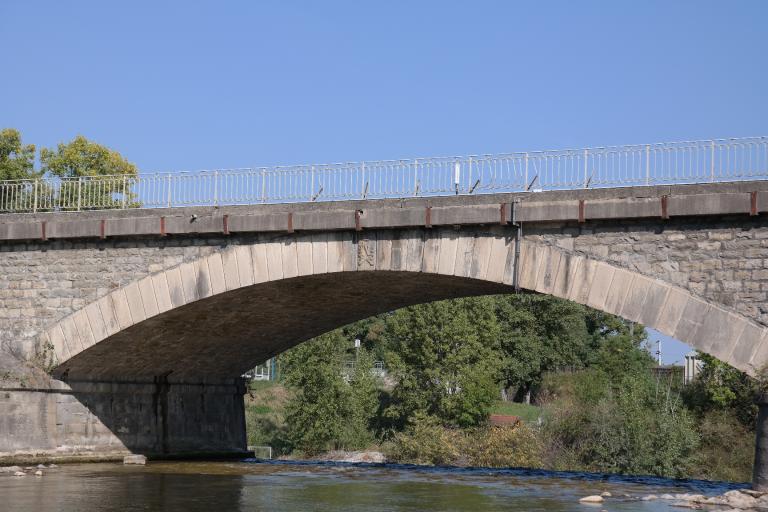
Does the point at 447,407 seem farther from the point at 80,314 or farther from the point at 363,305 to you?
the point at 80,314

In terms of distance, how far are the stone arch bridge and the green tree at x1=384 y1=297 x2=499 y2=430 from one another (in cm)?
1635

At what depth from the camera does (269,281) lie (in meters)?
21.7

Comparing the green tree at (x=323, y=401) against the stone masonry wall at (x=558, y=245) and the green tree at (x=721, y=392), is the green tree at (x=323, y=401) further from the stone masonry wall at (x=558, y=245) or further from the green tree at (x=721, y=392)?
the stone masonry wall at (x=558, y=245)

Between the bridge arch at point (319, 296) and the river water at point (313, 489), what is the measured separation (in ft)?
8.47

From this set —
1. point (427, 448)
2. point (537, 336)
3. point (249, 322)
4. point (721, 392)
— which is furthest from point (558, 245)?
point (537, 336)

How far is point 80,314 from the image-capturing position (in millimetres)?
23438

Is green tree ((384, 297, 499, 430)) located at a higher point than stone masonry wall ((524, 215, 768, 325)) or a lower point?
lower

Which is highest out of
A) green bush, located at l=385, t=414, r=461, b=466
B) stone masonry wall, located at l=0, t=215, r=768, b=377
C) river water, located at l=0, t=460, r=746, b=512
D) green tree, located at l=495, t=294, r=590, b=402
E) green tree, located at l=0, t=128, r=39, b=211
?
green tree, located at l=0, t=128, r=39, b=211

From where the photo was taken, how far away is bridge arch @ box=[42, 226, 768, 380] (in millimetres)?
17766

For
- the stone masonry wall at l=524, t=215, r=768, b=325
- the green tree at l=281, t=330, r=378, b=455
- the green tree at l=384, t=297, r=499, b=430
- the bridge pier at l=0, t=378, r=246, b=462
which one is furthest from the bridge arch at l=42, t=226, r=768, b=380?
the green tree at l=384, t=297, r=499, b=430

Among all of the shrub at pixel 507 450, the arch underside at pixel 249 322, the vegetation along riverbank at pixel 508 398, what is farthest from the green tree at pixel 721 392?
the arch underside at pixel 249 322

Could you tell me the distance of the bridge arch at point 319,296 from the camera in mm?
17766

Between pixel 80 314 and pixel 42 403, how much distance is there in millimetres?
2017

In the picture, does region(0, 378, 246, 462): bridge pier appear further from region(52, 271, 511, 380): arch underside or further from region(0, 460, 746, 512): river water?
region(0, 460, 746, 512): river water
